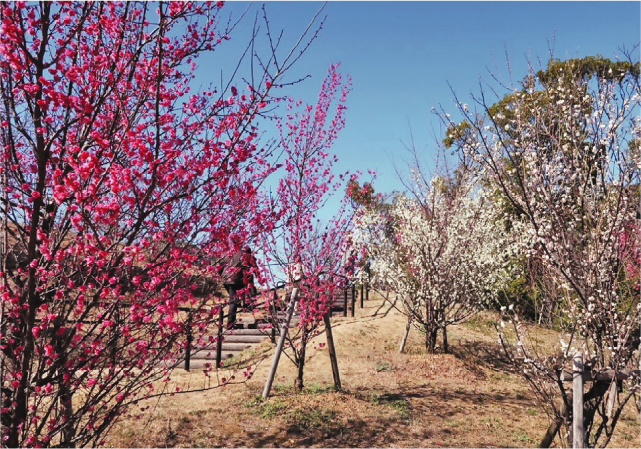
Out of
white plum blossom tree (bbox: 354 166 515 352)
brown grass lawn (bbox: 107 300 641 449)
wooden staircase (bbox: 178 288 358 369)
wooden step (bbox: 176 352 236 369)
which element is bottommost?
brown grass lawn (bbox: 107 300 641 449)

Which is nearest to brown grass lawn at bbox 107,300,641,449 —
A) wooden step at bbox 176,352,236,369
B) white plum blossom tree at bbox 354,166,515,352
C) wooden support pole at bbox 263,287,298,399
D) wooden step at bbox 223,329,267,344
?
wooden support pole at bbox 263,287,298,399

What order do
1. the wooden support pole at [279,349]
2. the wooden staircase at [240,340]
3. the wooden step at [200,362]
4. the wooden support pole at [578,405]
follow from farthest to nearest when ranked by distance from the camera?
1. the wooden staircase at [240,340]
2. the wooden step at [200,362]
3. the wooden support pole at [279,349]
4. the wooden support pole at [578,405]

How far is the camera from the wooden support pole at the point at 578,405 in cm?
459

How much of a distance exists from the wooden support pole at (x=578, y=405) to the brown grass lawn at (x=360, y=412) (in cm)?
205

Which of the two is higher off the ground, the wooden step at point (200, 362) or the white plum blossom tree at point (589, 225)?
the white plum blossom tree at point (589, 225)

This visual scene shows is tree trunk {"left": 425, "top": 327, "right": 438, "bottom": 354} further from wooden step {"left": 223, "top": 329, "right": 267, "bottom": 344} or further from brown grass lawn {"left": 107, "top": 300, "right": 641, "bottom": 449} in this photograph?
wooden step {"left": 223, "top": 329, "right": 267, "bottom": 344}

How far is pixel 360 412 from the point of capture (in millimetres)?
7262

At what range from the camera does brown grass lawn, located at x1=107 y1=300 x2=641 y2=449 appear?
621 centimetres

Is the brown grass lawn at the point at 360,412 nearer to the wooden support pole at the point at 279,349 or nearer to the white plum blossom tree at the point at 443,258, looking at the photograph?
the wooden support pole at the point at 279,349

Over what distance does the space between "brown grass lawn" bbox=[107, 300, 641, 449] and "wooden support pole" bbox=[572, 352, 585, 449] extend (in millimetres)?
2046

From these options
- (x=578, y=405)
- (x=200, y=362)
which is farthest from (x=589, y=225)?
(x=200, y=362)

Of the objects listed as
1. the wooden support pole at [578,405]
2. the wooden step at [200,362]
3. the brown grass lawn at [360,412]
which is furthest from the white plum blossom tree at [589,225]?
the wooden step at [200,362]

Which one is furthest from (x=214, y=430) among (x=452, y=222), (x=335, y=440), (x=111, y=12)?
(x=452, y=222)

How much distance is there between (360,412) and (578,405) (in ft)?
11.9
